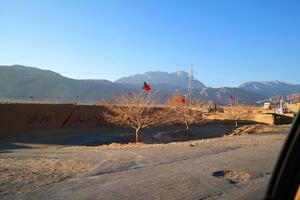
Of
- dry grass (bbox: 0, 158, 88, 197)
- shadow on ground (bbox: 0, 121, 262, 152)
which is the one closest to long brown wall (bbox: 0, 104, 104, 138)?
shadow on ground (bbox: 0, 121, 262, 152)

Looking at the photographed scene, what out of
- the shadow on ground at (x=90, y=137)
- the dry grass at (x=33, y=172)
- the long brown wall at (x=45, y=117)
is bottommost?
the shadow on ground at (x=90, y=137)

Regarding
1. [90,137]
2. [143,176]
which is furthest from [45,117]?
[143,176]

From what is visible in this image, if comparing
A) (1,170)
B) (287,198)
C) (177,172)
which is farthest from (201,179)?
(287,198)

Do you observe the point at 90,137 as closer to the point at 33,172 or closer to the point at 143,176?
the point at 33,172

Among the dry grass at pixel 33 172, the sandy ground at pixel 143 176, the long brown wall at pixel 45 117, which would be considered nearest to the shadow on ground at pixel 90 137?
the long brown wall at pixel 45 117

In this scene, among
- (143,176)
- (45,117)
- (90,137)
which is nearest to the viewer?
(143,176)

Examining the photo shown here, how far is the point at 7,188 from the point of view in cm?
1118

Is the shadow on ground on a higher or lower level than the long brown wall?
lower

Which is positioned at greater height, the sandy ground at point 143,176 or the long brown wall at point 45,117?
the long brown wall at point 45,117

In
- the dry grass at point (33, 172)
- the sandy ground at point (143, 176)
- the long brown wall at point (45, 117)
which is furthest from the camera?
the long brown wall at point (45, 117)

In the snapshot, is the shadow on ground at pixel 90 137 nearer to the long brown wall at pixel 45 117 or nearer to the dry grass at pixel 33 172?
the long brown wall at pixel 45 117

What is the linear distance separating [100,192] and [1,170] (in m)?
5.49

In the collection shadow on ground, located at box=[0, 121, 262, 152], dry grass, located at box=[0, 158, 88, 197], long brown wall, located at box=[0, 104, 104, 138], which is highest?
long brown wall, located at box=[0, 104, 104, 138]

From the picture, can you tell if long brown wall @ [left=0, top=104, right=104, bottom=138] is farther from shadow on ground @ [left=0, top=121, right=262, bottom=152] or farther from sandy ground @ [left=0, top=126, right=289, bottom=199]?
sandy ground @ [left=0, top=126, right=289, bottom=199]
